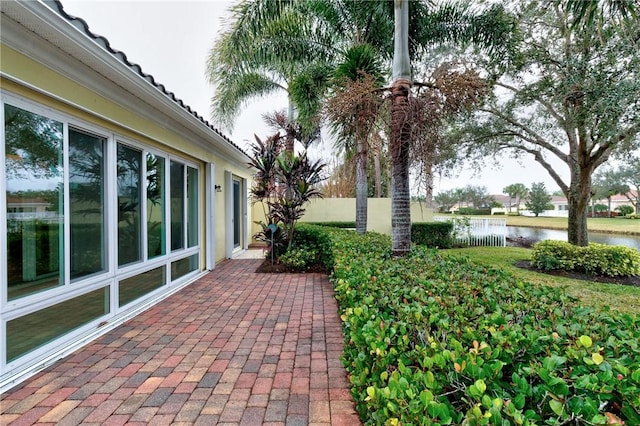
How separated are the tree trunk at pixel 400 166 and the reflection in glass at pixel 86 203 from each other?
371 centimetres

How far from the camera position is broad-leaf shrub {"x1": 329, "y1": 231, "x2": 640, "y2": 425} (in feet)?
3.53

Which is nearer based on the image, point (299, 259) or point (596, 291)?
point (596, 291)

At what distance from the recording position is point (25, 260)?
288 centimetres

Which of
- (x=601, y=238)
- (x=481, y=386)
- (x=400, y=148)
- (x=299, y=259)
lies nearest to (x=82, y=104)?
(x=400, y=148)

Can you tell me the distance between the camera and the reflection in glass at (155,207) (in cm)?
480

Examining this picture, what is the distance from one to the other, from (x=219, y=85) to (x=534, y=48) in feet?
28.7

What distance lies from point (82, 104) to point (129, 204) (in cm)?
145

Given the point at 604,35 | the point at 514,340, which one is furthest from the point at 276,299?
the point at 604,35

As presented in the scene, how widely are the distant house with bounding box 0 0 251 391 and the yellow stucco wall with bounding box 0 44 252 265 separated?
0.01m

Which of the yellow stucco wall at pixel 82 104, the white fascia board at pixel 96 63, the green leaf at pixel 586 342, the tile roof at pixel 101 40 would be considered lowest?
the green leaf at pixel 586 342

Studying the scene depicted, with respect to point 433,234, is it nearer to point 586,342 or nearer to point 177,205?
point 177,205

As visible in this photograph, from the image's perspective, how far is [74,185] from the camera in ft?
11.2

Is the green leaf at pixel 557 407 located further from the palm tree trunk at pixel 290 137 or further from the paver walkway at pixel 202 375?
the palm tree trunk at pixel 290 137

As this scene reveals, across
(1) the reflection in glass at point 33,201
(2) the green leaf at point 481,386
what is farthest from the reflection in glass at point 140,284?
(2) the green leaf at point 481,386
